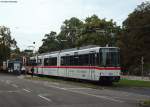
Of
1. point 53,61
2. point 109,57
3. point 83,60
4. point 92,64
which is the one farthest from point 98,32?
point 109,57

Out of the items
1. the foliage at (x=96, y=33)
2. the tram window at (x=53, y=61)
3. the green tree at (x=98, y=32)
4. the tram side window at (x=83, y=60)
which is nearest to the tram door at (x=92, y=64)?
the tram side window at (x=83, y=60)

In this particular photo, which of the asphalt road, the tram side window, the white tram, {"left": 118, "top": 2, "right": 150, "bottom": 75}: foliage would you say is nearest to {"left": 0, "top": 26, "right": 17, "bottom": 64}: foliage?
{"left": 118, "top": 2, "right": 150, "bottom": 75}: foliage

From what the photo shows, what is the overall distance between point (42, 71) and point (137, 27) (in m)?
32.3

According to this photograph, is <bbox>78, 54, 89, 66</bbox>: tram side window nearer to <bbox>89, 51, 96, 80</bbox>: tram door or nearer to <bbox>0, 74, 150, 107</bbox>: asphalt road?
<bbox>89, 51, 96, 80</bbox>: tram door

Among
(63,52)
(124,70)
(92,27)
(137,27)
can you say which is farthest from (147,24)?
(63,52)

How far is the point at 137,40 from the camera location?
87500mm

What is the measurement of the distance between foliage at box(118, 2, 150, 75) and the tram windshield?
4599 centimetres

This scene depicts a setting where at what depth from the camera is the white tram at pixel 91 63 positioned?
3788 cm

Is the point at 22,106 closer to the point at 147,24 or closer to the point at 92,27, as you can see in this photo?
the point at 147,24

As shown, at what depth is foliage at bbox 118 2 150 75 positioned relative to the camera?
284 ft

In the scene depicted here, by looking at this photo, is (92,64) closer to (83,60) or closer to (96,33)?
(83,60)

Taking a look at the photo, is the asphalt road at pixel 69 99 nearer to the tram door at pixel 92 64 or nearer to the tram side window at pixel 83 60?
the tram door at pixel 92 64

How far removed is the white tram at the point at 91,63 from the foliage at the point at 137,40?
38227 millimetres

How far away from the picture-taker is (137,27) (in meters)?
88.5
